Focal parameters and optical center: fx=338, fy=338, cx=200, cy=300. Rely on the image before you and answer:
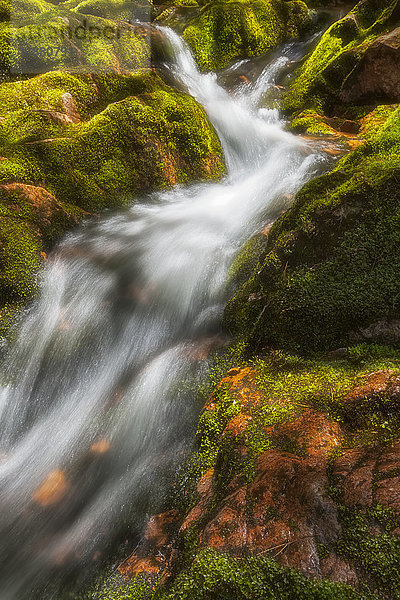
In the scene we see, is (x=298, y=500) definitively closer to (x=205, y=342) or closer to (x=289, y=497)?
(x=289, y=497)

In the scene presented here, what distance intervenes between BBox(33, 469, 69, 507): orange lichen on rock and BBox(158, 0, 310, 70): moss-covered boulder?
15506 millimetres

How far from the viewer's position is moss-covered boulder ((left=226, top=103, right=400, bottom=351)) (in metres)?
3.22

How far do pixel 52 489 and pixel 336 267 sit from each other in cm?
360

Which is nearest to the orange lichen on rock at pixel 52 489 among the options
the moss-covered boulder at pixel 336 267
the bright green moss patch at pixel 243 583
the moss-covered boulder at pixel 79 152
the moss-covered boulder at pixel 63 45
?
the bright green moss patch at pixel 243 583

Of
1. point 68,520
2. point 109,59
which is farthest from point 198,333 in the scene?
point 109,59

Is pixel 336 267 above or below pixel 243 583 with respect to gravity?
above

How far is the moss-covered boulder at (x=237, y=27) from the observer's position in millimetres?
14312

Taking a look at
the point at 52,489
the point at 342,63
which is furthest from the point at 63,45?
the point at 52,489

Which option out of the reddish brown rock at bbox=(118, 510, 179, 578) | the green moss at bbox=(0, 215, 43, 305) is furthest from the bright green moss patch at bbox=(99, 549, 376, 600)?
the green moss at bbox=(0, 215, 43, 305)

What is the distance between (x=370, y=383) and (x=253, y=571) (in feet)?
5.09

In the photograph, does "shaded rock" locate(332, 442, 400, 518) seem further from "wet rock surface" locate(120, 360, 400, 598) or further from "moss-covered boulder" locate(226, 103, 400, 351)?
"moss-covered boulder" locate(226, 103, 400, 351)

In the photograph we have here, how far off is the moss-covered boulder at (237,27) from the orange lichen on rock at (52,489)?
50.9 feet

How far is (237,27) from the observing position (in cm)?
1477

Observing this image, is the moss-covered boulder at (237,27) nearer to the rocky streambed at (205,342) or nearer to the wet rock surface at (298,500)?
the rocky streambed at (205,342)
